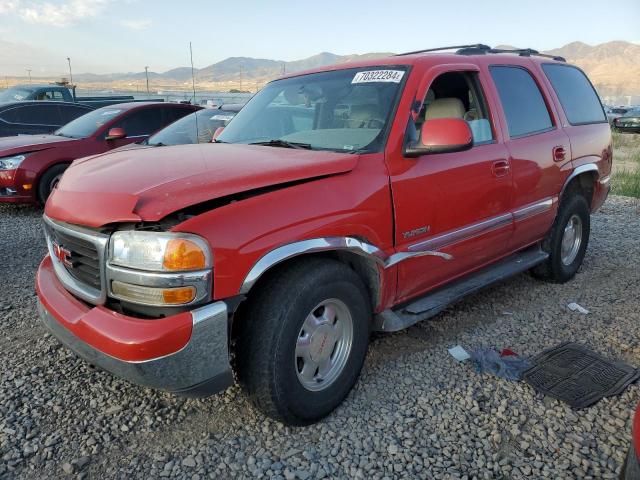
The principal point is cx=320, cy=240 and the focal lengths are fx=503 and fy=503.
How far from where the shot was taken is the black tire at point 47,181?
7.09 metres

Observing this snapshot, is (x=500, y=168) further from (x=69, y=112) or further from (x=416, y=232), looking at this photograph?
(x=69, y=112)

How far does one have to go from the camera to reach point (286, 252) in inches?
91.5

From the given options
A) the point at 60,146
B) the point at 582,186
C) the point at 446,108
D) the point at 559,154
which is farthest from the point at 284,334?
the point at 60,146

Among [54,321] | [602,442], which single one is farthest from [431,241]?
[54,321]

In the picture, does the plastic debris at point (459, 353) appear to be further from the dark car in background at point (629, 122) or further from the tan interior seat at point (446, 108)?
the dark car in background at point (629, 122)

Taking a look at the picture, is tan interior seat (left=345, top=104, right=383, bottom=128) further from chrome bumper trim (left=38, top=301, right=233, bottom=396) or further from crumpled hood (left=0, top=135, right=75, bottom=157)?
crumpled hood (left=0, top=135, right=75, bottom=157)

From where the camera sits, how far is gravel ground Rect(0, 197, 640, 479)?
2.38m

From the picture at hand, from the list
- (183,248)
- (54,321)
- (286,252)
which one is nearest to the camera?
(183,248)

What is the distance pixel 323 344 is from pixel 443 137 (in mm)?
1299

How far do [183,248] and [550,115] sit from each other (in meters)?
3.44

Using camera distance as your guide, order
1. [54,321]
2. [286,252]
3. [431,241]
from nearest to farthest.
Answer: [286,252], [54,321], [431,241]

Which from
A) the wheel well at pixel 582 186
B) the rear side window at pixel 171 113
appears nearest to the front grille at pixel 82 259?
→ the wheel well at pixel 582 186

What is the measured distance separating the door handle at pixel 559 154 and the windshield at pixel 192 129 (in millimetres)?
3901

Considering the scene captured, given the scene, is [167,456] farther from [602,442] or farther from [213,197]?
[602,442]
